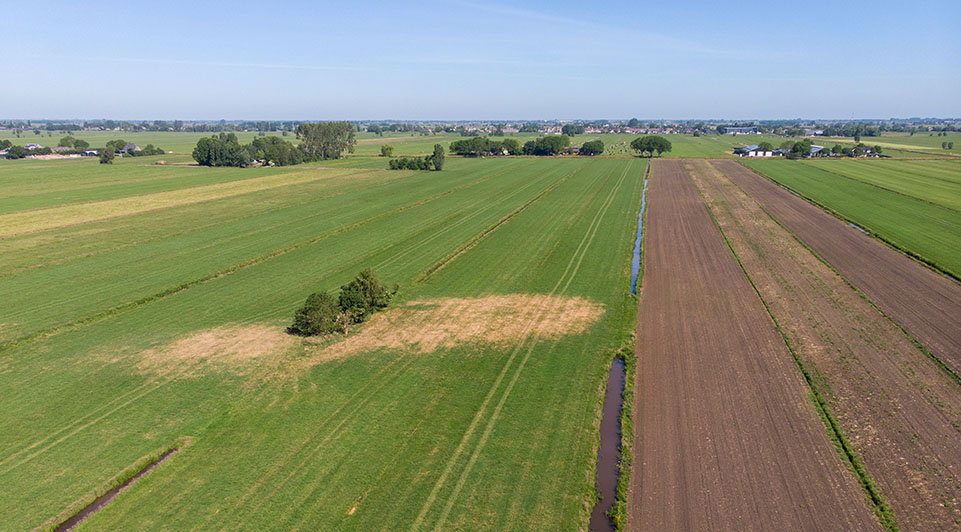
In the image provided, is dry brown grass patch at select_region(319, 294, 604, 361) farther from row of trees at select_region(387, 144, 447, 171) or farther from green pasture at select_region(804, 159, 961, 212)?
row of trees at select_region(387, 144, 447, 171)

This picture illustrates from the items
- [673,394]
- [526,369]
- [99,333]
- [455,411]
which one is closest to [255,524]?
[455,411]

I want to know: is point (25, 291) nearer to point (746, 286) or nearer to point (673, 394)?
point (673, 394)

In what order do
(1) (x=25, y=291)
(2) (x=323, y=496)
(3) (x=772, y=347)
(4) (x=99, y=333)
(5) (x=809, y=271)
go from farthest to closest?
1. (5) (x=809, y=271)
2. (1) (x=25, y=291)
3. (4) (x=99, y=333)
4. (3) (x=772, y=347)
5. (2) (x=323, y=496)

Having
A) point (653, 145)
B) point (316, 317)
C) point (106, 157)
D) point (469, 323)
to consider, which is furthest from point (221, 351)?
point (106, 157)

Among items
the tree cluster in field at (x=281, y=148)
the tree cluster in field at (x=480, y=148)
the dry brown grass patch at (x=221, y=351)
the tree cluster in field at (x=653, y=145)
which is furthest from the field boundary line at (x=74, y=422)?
the tree cluster in field at (x=653, y=145)

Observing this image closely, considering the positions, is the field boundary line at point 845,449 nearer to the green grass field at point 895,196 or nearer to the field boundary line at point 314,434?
the field boundary line at point 314,434
